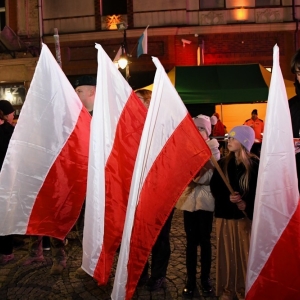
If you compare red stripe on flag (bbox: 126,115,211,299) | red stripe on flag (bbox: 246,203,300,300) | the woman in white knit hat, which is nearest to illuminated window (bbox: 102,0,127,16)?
the woman in white knit hat

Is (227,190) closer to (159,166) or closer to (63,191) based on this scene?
(159,166)

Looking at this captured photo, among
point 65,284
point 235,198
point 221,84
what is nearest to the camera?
point 235,198

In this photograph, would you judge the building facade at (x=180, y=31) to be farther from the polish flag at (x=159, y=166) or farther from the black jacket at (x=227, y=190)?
the polish flag at (x=159, y=166)

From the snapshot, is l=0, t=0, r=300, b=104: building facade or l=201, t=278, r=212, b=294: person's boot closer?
l=201, t=278, r=212, b=294: person's boot

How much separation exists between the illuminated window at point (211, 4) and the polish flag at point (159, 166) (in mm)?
13441

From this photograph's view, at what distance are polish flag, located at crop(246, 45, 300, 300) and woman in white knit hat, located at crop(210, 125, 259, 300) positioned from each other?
2.55 ft

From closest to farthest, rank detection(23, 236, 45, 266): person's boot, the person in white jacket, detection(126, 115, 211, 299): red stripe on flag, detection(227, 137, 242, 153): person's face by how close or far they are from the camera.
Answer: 1. detection(126, 115, 211, 299): red stripe on flag
2. detection(227, 137, 242, 153): person's face
3. the person in white jacket
4. detection(23, 236, 45, 266): person's boot

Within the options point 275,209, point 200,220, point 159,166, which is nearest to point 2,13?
point 200,220

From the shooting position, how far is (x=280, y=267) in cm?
286

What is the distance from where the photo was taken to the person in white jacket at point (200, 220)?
410 centimetres

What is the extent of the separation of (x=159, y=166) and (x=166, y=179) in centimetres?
10

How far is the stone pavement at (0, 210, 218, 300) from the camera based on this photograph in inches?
167

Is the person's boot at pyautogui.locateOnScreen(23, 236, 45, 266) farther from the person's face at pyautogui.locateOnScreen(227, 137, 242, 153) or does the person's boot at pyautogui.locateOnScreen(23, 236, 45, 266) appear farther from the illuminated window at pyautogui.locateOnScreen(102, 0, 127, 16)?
the illuminated window at pyautogui.locateOnScreen(102, 0, 127, 16)

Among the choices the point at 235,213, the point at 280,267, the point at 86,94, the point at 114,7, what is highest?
the point at 114,7
